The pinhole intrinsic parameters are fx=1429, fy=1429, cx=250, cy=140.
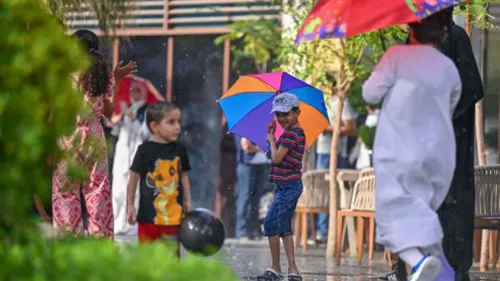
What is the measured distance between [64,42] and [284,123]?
7186mm

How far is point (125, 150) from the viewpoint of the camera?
66.0ft

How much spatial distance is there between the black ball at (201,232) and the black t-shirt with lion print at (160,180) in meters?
1.19

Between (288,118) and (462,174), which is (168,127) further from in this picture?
(288,118)

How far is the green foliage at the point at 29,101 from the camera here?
3416mm

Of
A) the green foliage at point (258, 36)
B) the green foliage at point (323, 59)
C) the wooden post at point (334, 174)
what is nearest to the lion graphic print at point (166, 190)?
the green foliage at point (323, 59)

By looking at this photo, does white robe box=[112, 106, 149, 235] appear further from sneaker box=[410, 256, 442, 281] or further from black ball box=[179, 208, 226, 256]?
black ball box=[179, 208, 226, 256]

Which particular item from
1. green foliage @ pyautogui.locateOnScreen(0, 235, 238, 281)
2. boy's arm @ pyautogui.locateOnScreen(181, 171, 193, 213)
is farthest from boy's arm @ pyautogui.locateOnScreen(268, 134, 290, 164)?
green foliage @ pyautogui.locateOnScreen(0, 235, 238, 281)

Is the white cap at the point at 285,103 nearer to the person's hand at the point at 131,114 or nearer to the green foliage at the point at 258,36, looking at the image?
the green foliage at the point at 258,36

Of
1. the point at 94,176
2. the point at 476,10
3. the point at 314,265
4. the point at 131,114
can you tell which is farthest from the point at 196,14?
the point at 94,176

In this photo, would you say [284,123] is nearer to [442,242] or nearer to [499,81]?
[442,242]

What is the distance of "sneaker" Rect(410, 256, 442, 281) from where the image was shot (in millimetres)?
7363

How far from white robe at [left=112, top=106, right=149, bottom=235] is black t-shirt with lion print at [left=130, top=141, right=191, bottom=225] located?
11.7 metres

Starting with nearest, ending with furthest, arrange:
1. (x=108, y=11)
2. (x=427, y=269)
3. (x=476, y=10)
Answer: (x=427, y=269), (x=108, y=11), (x=476, y=10)

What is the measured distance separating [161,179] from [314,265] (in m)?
5.99
